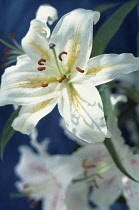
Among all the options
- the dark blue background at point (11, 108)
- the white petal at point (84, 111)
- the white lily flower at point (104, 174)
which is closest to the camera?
the white petal at point (84, 111)

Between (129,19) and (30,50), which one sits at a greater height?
(30,50)

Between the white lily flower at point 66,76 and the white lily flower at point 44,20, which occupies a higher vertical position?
the white lily flower at point 44,20

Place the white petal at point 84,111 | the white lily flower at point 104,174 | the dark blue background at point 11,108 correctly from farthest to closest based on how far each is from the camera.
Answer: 1. the dark blue background at point 11,108
2. the white lily flower at point 104,174
3. the white petal at point 84,111

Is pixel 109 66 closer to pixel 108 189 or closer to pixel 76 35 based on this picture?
pixel 76 35

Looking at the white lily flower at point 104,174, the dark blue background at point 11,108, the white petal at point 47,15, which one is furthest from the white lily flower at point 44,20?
the dark blue background at point 11,108

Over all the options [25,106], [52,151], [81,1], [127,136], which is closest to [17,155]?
[52,151]

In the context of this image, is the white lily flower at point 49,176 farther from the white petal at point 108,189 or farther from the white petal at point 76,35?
the white petal at point 76,35

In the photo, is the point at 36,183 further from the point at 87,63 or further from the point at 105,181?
the point at 87,63
